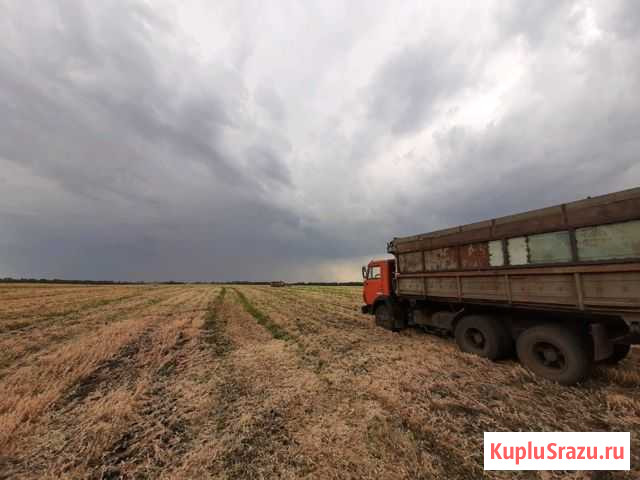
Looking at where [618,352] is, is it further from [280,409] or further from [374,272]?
[280,409]

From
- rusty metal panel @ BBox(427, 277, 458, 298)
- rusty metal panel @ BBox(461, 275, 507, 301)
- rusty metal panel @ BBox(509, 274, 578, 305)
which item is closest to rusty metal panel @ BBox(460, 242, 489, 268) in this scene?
rusty metal panel @ BBox(461, 275, 507, 301)

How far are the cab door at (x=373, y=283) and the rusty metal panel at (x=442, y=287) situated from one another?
250 cm

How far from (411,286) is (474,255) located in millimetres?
2748

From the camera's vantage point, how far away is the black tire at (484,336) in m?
6.66

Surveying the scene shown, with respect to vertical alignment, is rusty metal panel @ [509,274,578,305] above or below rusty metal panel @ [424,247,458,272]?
below

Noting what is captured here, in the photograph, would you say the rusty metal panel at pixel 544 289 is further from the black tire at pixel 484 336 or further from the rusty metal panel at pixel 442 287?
the rusty metal panel at pixel 442 287

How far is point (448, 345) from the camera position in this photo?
8.25 m

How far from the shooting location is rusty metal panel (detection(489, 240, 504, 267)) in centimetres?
655

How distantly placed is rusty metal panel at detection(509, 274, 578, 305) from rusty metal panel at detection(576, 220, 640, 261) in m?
0.62

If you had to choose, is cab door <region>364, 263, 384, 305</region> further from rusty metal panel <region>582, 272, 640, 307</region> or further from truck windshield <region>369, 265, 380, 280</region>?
rusty metal panel <region>582, 272, 640, 307</region>

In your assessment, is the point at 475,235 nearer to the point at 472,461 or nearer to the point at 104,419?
the point at 472,461

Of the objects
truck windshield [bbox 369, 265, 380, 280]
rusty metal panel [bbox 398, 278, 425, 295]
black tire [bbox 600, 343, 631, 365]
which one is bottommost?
black tire [bbox 600, 343, 631, 365]

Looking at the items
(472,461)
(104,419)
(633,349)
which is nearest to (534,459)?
(472,461)

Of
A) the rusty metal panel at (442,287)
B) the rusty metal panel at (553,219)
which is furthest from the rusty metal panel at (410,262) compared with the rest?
the rusty metal panel at (553,219)
